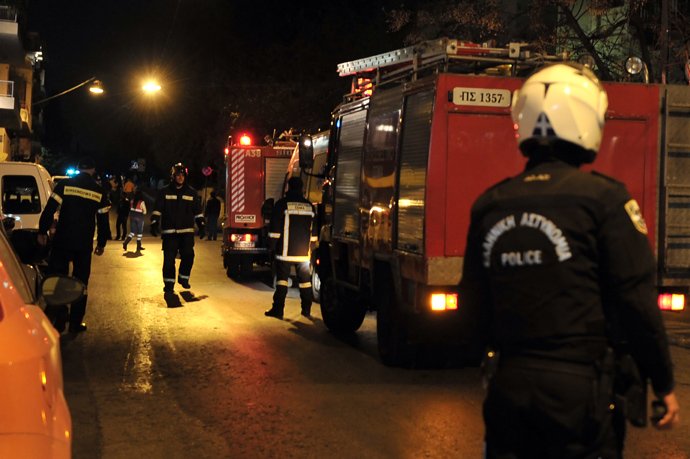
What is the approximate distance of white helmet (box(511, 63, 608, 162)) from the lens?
8.89 feet

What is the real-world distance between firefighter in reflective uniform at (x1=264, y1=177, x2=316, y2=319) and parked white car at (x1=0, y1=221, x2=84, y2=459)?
26.8 ft

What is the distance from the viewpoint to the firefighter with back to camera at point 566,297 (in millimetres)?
2537

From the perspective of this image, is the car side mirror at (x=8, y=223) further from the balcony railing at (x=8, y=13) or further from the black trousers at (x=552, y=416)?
the balcony railing at (x=8, y=13)

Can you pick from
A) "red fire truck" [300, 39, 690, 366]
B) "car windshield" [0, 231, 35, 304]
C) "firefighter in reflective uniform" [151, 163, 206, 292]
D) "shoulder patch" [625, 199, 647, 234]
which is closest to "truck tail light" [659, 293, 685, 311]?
"red fire truck" [300, 39, 690, 366]

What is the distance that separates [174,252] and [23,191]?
2.90 metres

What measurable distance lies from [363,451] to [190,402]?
1.80 meters

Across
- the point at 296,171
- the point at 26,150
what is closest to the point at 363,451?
the point at 296,171

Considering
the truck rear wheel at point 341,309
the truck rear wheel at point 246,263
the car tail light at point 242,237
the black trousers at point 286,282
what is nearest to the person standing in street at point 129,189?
the car tail light at point 242,237

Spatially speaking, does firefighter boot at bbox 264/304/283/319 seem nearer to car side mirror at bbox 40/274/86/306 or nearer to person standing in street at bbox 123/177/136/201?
car side mirror at bbox 40/274/86/306

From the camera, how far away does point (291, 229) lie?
11.1m

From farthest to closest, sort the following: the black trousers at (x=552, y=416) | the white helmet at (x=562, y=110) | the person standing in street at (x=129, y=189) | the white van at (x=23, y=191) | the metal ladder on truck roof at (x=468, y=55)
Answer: the person standing in street at (x=129, y=189), the white van at (x=23, y=191), the metal ladder on truck roof at (x=468, y=55), the white helmet at (x=562, y=110), the black trousers at (x=552, y=416)

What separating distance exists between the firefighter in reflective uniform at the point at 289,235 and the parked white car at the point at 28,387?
8.16 metres

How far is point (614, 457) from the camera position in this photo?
2.60 metres

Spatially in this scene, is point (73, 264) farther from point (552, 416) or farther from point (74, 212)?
point (552, 416)
